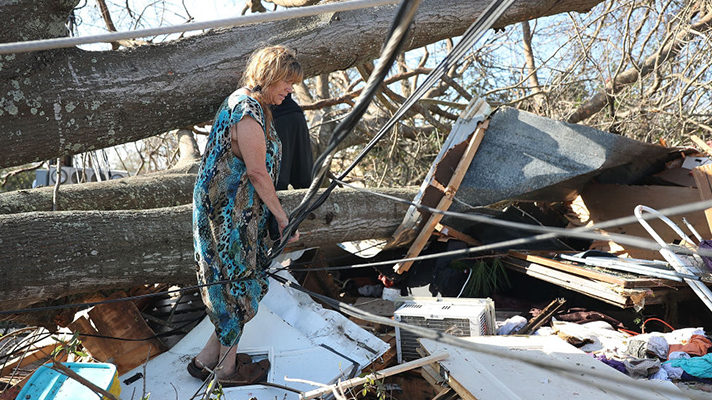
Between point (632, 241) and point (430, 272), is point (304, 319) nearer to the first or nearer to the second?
point (430, 272)

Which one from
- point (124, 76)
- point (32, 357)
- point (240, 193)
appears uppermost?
point (124, 76)

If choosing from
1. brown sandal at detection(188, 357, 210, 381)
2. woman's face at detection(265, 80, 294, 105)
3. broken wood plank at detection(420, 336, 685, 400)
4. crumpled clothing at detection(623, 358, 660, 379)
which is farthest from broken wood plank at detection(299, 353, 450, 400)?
woman's face at detection(265, 80, 294, 105)

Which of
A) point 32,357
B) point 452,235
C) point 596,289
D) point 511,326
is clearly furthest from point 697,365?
point 32,357

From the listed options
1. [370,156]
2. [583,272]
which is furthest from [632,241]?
[370,156]

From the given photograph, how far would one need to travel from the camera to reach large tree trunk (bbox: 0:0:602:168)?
95.7 inches

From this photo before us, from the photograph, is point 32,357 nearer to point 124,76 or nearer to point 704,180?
point 124,76

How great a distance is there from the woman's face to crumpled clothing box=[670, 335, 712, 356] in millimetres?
2690

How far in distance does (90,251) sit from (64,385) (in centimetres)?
63

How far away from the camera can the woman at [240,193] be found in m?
2.45

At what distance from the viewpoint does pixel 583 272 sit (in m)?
3.90

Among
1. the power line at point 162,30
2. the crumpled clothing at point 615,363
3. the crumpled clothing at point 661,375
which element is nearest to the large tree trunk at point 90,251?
the power line at point 162,30

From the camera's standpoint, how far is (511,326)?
148 inches

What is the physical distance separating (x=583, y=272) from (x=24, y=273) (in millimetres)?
3415

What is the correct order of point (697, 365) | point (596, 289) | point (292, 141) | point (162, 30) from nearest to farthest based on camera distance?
1. point (162, 30)
2. point (697, 365)
3. point (292, 141)
4. point (596, 289)
